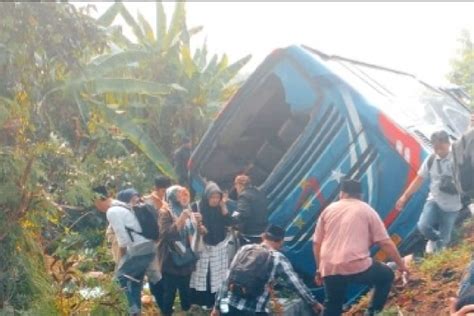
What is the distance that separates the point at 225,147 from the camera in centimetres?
888

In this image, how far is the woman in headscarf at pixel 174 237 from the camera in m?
7.37

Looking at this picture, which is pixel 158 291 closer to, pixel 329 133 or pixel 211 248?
pixel 211 248

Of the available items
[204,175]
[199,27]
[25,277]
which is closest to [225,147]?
[204,175]

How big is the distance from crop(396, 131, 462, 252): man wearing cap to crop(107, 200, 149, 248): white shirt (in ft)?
7.53

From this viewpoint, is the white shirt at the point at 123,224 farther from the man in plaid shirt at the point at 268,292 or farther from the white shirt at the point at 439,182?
the white shirt at the point at 439,182

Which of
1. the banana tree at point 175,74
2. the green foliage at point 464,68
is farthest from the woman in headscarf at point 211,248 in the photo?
the green foliage at point 464,68

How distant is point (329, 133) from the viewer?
772cm

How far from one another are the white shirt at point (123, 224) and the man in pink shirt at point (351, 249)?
1.76 metres

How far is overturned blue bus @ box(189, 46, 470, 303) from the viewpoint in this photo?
7344 mm

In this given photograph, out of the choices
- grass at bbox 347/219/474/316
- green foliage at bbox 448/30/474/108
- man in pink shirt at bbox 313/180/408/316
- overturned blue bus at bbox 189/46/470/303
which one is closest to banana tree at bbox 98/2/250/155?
green foliage at bbox 448/30/474/108

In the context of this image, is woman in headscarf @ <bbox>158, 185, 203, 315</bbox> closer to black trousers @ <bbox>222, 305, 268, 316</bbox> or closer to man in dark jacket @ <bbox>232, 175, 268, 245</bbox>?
man in dark jacket @ <bbox>232, 175, 268, 245</bbox>

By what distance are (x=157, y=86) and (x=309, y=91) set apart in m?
3.82

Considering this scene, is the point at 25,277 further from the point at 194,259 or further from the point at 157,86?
the point at 157,86

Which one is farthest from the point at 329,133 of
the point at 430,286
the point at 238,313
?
the point at 238,313
